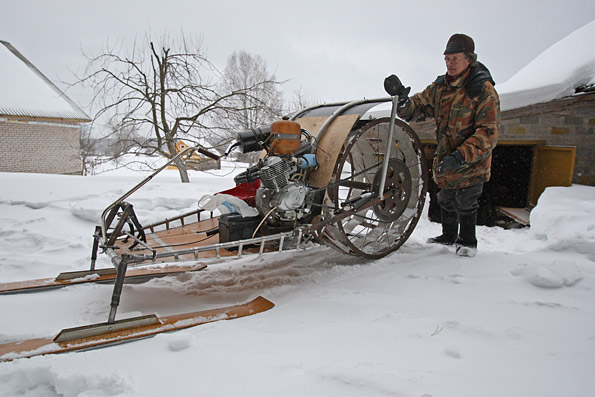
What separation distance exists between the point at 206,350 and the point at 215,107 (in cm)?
1241

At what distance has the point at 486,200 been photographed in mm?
8188

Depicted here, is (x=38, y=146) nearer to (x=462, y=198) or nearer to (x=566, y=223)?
(x=462, y=198)

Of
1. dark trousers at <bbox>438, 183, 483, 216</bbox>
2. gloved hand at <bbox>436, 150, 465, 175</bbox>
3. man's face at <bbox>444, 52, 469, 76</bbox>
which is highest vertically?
man's face at <bbox>444, 52, 469, 76</bbox>

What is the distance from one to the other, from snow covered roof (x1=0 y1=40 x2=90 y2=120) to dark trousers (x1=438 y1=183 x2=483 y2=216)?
21.2 metres

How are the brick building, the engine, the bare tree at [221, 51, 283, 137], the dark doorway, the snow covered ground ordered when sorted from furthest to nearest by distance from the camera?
1. the brick building
2. the bare tree at [221, 51, 283, 137]
3. the dark doorway
4. the engine
5. the snow covered ground


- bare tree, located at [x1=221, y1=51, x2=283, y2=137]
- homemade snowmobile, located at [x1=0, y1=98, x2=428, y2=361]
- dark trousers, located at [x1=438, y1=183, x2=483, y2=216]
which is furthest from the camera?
bare tree, located at [x1=221, y1=51, x2=283, y2=137]

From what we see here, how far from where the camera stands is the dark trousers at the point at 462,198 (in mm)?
3511

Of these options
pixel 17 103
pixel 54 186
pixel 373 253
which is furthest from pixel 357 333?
pixel 17 103

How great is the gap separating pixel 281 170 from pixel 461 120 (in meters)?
1.85

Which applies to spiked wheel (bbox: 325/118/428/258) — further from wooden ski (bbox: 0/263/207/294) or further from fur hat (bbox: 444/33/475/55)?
wooden ski (bbox: 0/263/207/294)

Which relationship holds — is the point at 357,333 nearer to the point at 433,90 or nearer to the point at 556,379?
the point at 556,379

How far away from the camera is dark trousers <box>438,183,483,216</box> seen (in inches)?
138

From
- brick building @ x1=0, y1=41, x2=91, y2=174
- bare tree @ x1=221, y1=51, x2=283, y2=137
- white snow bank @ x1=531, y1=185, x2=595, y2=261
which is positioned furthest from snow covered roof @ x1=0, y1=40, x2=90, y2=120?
white snow bank @ x1=531, y1=185, x2=595, y2=261

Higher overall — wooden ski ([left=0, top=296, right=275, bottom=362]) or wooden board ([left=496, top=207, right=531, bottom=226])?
wooden board ([left=496, top=207, right=531, bottom=226])
